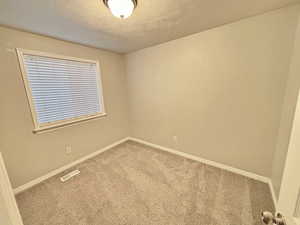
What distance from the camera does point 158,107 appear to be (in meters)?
2.60

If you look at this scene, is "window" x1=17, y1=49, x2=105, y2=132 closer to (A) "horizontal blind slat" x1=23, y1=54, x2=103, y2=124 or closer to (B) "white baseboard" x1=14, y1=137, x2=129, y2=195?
(A) "horizontal blind slat" x1=23, y1=54, x2=103, y2=124

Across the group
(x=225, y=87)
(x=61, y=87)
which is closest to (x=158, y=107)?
(x=225, y=87)

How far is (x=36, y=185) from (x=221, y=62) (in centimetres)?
322

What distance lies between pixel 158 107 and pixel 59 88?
1.77 metres

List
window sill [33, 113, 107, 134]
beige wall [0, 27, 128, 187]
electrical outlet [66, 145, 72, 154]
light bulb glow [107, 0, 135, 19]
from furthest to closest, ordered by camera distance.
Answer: electrical outlet [66, 145, 72, 154], window sill [33, 113, 107, 134], beige wall [0, 27, 128, 187], light bulb glow [107, 0, 135, 19]

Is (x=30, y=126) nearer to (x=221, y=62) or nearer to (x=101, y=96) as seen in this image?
(x=101, y=96)

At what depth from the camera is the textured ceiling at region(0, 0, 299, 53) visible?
1.22 metres

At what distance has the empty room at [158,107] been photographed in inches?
51.8

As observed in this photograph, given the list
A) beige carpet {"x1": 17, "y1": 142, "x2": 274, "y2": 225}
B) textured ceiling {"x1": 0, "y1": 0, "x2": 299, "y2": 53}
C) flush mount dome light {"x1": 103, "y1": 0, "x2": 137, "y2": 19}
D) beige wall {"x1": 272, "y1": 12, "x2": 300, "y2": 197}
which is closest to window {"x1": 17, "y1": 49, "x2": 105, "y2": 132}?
textured ceiling {"x1": 0, "y1": 0, "x2": 299, "y2": 53}

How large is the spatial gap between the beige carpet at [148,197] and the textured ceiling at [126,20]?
2.13m

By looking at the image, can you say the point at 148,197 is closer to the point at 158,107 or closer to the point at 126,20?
the point at 158,107

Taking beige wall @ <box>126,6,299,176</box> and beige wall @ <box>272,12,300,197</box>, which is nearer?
beige wall @ <box>272,12,300,197</box>

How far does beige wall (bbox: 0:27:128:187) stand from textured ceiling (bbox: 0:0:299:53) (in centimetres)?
20

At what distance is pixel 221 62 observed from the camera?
1.76 m
